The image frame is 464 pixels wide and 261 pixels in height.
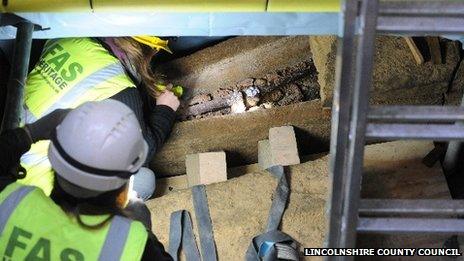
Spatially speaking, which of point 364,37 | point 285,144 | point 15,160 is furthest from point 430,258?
point 15,160

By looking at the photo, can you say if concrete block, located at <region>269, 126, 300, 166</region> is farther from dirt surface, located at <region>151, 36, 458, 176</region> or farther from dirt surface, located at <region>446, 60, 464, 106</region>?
dirt surface, located at <region>446, 60, 464, 106</region>

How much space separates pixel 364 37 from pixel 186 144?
8.34ft

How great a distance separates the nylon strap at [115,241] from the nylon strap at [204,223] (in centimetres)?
113

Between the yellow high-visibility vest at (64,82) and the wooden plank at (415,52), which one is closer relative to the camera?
the yellow high-visibility vest at (64,82)

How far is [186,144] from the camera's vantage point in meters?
4.12

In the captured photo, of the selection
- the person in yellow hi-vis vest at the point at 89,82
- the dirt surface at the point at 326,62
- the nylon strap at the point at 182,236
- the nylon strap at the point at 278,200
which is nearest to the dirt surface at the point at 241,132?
the dirt surface at the point at 326,62

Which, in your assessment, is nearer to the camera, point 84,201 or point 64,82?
point 84,201

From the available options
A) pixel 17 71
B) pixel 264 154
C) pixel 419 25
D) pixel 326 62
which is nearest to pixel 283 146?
pixel 264 154

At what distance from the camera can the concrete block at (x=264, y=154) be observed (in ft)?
12.7

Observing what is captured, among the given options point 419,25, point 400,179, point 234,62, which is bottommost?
point 400,179

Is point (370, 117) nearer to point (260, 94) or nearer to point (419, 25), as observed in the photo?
point (419, 25)

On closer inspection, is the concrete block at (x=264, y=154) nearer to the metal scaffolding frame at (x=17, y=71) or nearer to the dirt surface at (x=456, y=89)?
the dirt surface at (x=456, y=89)

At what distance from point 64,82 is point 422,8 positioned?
2277mm

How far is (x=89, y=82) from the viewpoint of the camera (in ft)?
11.2
